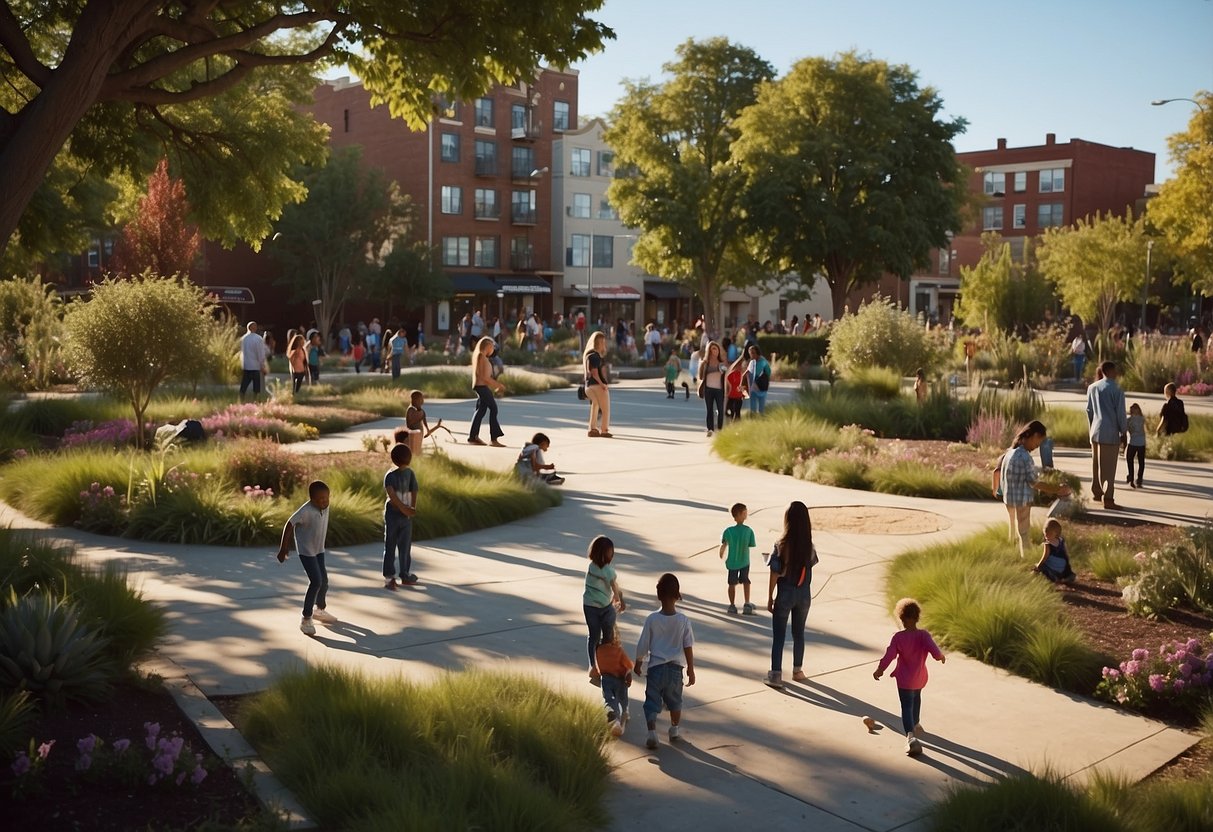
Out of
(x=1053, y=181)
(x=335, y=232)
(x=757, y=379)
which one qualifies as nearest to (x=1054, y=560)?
(x=757, y=379)

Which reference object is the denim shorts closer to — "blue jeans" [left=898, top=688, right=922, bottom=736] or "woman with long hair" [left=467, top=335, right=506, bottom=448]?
"blue jeans" [left=898, top=688, right=922, bottom=736]

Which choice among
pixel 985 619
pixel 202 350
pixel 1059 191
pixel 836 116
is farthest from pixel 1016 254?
pixel 985 619

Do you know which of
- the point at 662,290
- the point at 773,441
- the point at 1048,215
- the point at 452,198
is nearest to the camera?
the point at 773,441

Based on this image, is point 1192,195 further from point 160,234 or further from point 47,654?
point 47,654

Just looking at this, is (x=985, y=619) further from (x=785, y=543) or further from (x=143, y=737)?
(x=143, y=737)

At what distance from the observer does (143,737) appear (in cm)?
617

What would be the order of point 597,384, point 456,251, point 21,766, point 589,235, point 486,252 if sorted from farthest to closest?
point 589,235, point 486,252, point 456,251, point 597,384, point 21,766

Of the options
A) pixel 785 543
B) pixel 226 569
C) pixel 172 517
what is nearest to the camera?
pixel 785 543

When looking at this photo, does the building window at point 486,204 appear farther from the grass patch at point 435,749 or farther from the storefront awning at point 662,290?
the grass patch at point 435,749

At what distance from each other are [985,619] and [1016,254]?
79.3m

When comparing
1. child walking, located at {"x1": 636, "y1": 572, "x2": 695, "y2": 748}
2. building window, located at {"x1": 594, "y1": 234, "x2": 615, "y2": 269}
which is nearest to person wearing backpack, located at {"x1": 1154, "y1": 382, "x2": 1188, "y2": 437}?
child walking, located at {"x1": 636, "y1": 572, "x2": 695, "y2": 748}

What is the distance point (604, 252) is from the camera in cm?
7238

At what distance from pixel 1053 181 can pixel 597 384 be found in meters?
69.6

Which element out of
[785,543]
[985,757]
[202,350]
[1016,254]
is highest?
[1016,254]
